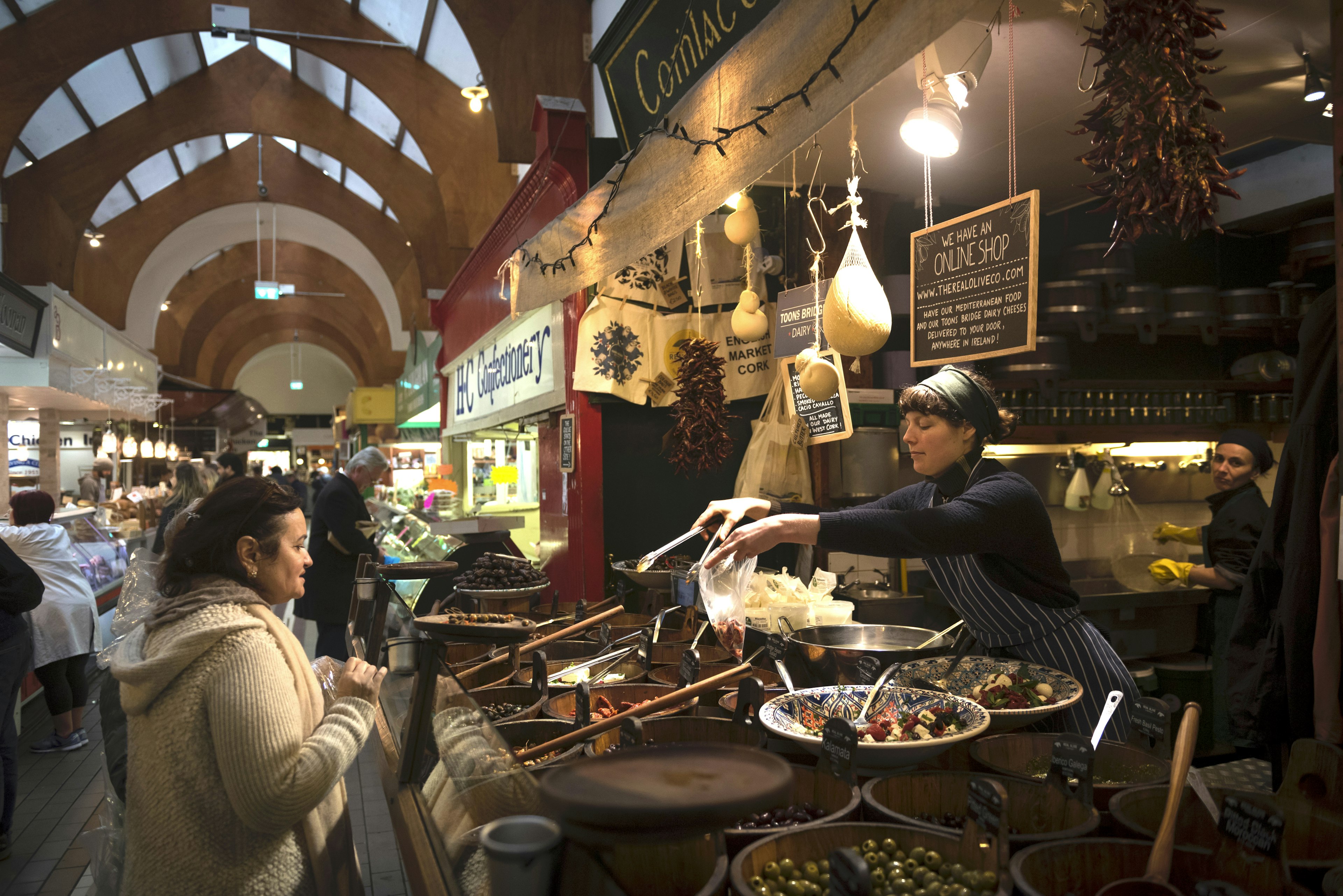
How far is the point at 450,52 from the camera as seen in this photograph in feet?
28.3

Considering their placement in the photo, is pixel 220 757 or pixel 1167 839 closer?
pixel 1167 839

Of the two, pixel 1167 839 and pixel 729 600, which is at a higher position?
pixel 729 600

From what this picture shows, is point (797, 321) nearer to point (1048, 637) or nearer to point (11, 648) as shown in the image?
point (1048, 637)

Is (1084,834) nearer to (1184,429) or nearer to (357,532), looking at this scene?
(357,532)

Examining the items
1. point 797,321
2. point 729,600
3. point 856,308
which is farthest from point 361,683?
point 797,321

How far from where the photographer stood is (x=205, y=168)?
15430mm

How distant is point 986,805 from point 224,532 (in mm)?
1793

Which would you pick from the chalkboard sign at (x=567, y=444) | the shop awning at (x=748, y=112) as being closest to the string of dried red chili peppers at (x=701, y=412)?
the chalkboard sign at (x=567, y=444)

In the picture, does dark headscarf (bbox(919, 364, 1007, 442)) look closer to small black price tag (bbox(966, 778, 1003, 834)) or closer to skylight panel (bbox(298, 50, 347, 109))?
small black price tag (bbox(966, 778, 1003, 834))

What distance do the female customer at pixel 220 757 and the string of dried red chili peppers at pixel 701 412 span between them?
2812mm

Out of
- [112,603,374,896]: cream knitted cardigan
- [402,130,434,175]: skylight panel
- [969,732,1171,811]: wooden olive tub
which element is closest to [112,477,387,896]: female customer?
[112,603,374,896]: cream knitted cardigan

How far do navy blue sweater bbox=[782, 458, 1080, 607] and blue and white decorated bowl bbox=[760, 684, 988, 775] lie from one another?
35cm

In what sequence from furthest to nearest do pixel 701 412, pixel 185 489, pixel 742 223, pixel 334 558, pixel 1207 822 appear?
pixel 185 489 < pixel 334 558 < pixel 701 412 < pixel 742 223 < pixel 1207 822

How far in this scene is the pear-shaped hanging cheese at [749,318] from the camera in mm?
4301
